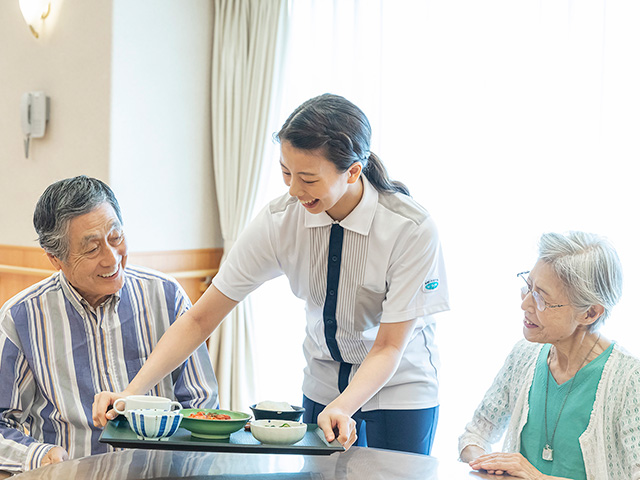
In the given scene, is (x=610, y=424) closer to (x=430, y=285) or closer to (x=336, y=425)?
(x=430, y=285)

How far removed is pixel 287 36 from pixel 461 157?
46.2 inches

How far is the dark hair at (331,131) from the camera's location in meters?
1.56

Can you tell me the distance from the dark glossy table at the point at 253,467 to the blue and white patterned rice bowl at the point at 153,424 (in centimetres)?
12

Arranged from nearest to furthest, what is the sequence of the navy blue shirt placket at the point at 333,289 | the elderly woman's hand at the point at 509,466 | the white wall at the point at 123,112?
1. the elderly woman's hand at the point at 509,466
2. the navy blue shirt placket at the point at 333,289
3. the white wall at the point at 123,112

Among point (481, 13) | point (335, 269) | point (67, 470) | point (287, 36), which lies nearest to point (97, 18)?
point (287, 36)

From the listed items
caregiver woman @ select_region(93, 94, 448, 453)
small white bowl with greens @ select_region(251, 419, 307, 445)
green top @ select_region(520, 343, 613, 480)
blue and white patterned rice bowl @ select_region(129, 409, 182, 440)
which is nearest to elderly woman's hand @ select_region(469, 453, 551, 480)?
green top @ select_region(520, 343, 613, 480)

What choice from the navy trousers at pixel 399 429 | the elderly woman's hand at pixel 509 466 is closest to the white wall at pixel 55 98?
the navy trousers at pixel 399 429

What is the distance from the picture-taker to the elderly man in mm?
1708

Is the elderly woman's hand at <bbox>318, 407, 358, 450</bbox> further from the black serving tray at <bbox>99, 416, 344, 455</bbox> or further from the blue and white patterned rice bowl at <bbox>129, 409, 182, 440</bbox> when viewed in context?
the blue and white patterned rice bowl at <bbox>129, 409, 182, 440</bbox>

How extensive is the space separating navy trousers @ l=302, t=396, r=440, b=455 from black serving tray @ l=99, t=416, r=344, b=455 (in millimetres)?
509

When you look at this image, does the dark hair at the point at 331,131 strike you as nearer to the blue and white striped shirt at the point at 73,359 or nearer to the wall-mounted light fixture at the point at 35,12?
the blue and white striped shirt at the point at 73,359

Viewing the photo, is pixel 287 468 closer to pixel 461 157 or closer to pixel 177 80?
pixel 461 157

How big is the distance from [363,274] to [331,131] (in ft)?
1.35

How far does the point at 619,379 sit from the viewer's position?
5.21 ft
